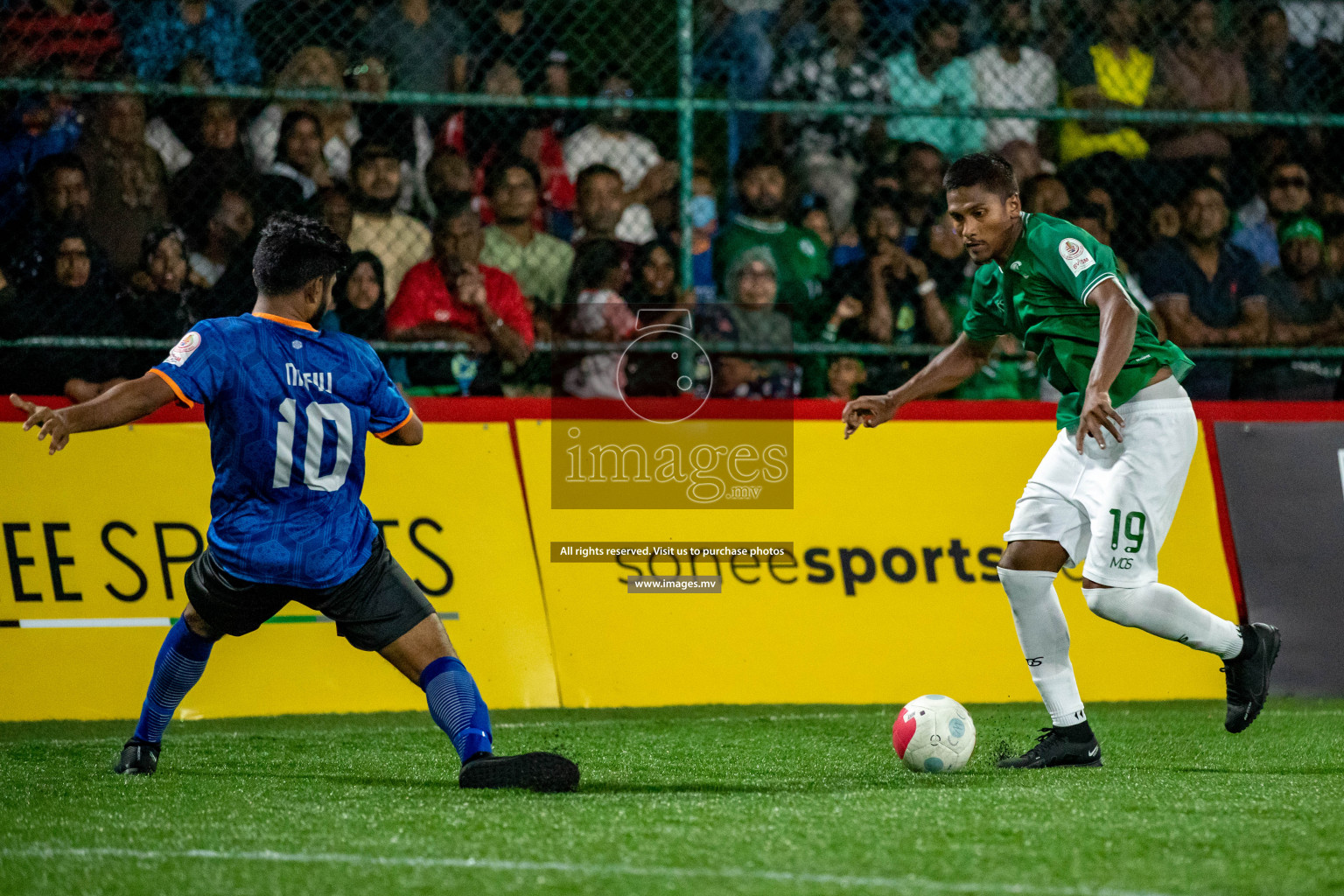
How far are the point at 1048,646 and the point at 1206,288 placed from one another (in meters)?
3.93

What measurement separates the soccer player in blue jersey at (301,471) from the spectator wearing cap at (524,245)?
306 cm

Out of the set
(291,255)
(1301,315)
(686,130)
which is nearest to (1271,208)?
(1301,315)

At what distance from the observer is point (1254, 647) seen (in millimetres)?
5074

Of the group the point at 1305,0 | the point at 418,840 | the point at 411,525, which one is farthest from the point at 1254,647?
the point at 1305,0

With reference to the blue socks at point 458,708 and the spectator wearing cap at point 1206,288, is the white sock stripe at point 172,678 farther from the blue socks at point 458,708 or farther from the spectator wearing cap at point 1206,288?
the spectator wearing cap at point 1206,288

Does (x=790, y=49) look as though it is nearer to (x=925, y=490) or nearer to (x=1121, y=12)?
(x=1121, y=12)

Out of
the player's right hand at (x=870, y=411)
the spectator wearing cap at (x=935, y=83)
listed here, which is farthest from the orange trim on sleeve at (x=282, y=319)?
the spectator wearing cap at (x=935, y=83)

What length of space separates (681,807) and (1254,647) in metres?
2.21

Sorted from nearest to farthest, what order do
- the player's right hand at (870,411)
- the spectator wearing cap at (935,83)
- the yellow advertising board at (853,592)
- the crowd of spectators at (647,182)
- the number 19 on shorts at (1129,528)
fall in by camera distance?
1. the number 19 on shorts at (1129,528)
2. the player's right hand at (870,411)
3. the yellow advertising board at (853,592)
4. the crowd of spectators at (647,182)
5. the spectator wearing cap at (935,83)

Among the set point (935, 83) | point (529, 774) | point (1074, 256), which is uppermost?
point (935, 83)

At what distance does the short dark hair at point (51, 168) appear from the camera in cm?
A: 720

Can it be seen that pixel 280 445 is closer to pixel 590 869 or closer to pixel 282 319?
pixel 282 319

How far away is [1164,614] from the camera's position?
16.3 ft

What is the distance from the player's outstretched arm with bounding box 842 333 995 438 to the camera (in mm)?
5449
